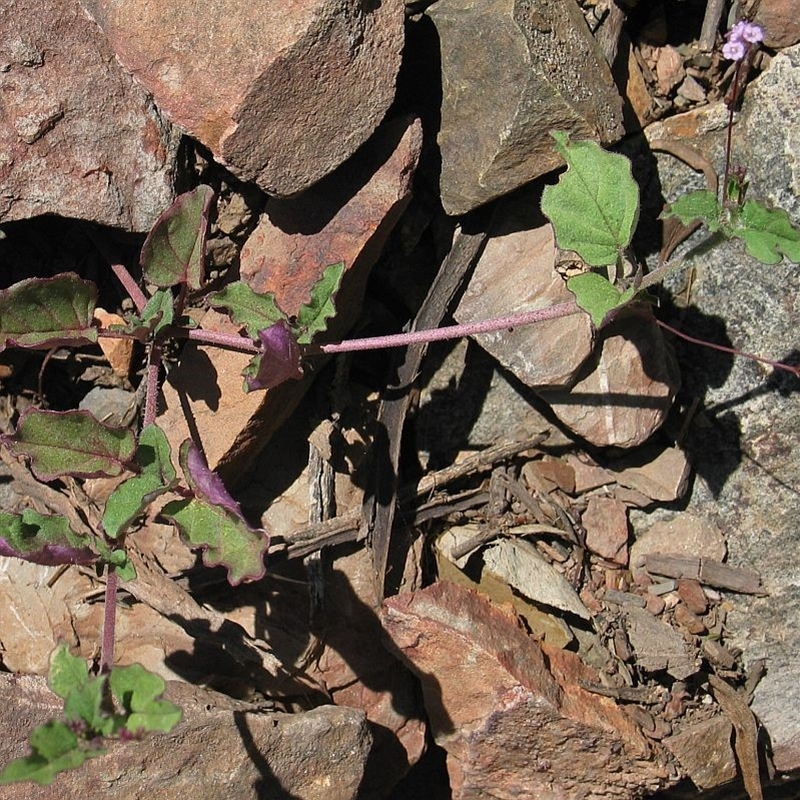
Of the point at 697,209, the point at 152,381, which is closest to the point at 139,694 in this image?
the point at 152,381

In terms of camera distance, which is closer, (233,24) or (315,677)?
(233,24)

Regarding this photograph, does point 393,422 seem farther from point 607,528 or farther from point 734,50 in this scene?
point 734,50

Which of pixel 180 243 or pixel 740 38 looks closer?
pixel 740 38

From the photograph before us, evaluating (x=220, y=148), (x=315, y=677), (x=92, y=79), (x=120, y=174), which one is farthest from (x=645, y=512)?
(x=92, y=79)

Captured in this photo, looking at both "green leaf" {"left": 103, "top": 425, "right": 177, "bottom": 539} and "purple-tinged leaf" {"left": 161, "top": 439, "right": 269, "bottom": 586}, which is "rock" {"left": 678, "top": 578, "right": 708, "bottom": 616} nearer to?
"purple-tinged leaf" {"left": 161, "top": 439, "right": 269, "bottom": 586}

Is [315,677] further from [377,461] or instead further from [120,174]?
[120,174]

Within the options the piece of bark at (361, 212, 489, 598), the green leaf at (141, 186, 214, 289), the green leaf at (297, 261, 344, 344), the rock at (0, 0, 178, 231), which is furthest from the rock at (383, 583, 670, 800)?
the rock at (0, 0, 178, 231)
